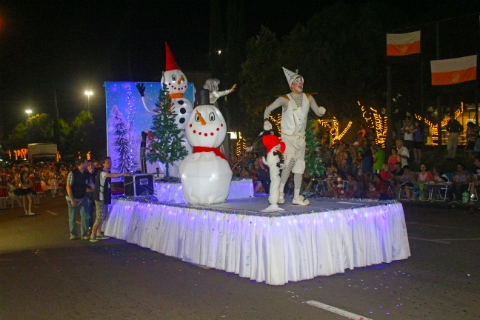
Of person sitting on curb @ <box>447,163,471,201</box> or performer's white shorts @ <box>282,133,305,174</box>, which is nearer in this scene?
performer's white shorts @ <box>282,133,305,174</box>

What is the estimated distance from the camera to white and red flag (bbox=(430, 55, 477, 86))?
2088cm

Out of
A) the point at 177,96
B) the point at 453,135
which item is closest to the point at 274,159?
the point at 177,96

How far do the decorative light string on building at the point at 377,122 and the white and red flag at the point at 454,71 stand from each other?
567 centimetres

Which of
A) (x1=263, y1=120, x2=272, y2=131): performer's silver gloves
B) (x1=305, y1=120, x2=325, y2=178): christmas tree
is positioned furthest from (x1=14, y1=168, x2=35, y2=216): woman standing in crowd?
(x1=263, y1=120, x2=272, y2=131): performer's silver gloves

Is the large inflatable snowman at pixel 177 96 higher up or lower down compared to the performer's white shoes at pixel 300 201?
higher up

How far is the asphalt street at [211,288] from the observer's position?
669cm

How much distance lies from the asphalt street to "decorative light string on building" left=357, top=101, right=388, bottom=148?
16.4 meters

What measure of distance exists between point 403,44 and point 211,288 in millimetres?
17966

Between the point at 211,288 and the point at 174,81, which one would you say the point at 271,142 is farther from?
the point at 174,81

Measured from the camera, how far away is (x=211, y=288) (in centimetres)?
788

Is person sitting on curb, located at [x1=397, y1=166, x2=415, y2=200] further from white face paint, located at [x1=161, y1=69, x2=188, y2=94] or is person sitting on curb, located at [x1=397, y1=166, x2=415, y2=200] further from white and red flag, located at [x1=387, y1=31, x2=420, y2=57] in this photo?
white face paint, located at [x1=161, y1=69, x2=188, y2=94]

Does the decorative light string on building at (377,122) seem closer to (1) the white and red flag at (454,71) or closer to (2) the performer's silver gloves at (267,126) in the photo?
(1) the white and red flag at (454,71)

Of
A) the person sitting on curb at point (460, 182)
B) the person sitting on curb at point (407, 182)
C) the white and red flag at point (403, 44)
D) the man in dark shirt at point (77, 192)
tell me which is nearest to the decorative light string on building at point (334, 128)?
the white and red flag at point (403, 44)

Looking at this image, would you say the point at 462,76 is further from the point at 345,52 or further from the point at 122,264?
the point at 122,264
